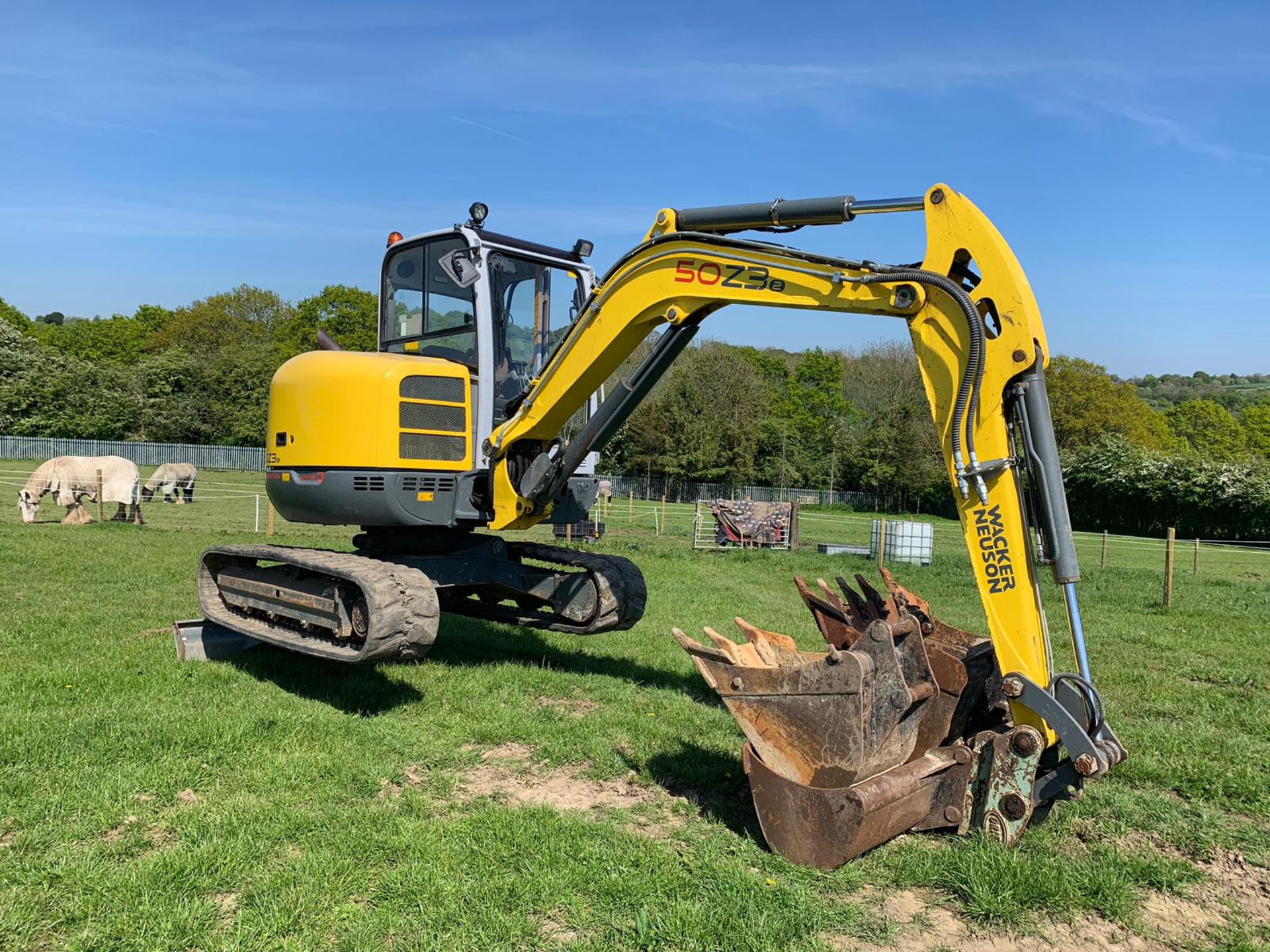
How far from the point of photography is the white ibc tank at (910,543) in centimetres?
1903

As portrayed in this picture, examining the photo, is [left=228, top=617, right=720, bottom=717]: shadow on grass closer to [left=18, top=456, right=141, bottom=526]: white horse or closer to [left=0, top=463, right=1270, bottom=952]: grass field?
[left=0, top=463, right=1270, bottom=952]: grass field

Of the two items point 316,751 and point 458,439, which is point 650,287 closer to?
point 458,439

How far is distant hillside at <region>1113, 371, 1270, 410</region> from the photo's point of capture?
115250mm

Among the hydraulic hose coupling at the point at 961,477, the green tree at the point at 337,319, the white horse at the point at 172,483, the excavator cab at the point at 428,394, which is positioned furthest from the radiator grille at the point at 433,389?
the green tree at the point at 337,319

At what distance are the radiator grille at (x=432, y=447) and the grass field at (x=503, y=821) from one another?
1805 millimetres

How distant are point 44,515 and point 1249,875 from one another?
25.1m

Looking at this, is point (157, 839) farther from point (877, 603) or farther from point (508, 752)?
point (877, 603)

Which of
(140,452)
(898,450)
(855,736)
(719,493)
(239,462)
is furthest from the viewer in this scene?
(239,462)

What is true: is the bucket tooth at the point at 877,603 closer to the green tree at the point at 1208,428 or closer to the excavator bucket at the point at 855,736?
the excavator bucket at the point at 855,736

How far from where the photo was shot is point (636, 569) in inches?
321

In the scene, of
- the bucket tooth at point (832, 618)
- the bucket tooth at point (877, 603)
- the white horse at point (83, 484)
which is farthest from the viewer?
the white horse at point (83, 484)

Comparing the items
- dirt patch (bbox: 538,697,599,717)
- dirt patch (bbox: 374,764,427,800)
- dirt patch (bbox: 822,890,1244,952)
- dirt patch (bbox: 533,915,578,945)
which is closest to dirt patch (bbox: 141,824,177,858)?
dirt patch (bbox: 374,764,427,800)

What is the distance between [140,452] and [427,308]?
54.1 metres

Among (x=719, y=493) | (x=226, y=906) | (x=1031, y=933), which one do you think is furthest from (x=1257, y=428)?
(x=226, y=906)
